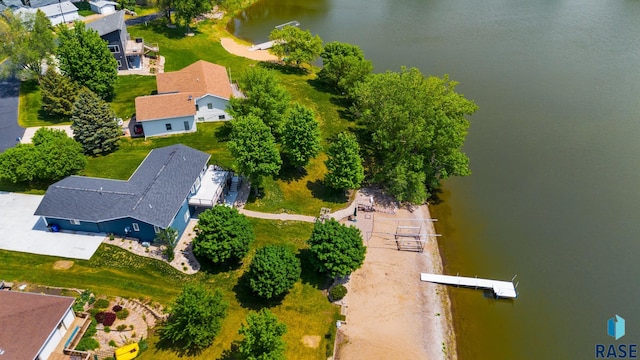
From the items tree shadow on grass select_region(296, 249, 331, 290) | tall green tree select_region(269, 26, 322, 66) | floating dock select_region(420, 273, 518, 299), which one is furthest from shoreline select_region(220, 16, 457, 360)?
tall green tree select_region(269, 26, 322, 66)

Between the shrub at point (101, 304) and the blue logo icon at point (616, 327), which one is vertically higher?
the shrub at point (101, 304)

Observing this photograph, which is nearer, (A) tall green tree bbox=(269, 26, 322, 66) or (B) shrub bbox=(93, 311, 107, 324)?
(B) shrub bbox=(93, 311, 107, 324)

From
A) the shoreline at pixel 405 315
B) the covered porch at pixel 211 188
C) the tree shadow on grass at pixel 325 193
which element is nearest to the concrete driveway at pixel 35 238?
the covered porch at pixel 211 188

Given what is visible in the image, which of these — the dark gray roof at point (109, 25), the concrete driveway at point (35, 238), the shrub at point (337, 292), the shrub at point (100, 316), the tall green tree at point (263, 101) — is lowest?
the shrub at point (337, 292)

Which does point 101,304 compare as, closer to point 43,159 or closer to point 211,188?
point 211,188

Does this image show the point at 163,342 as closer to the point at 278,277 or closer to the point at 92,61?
the point at 278,277

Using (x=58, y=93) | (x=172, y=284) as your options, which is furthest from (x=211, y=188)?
(x=58, y=93)

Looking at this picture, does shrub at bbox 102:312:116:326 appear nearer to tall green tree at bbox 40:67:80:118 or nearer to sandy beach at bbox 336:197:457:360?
sandy beach at bbox 336:197:457:360

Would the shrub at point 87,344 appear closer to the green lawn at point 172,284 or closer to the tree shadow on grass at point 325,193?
the green lawn at point 172,284
